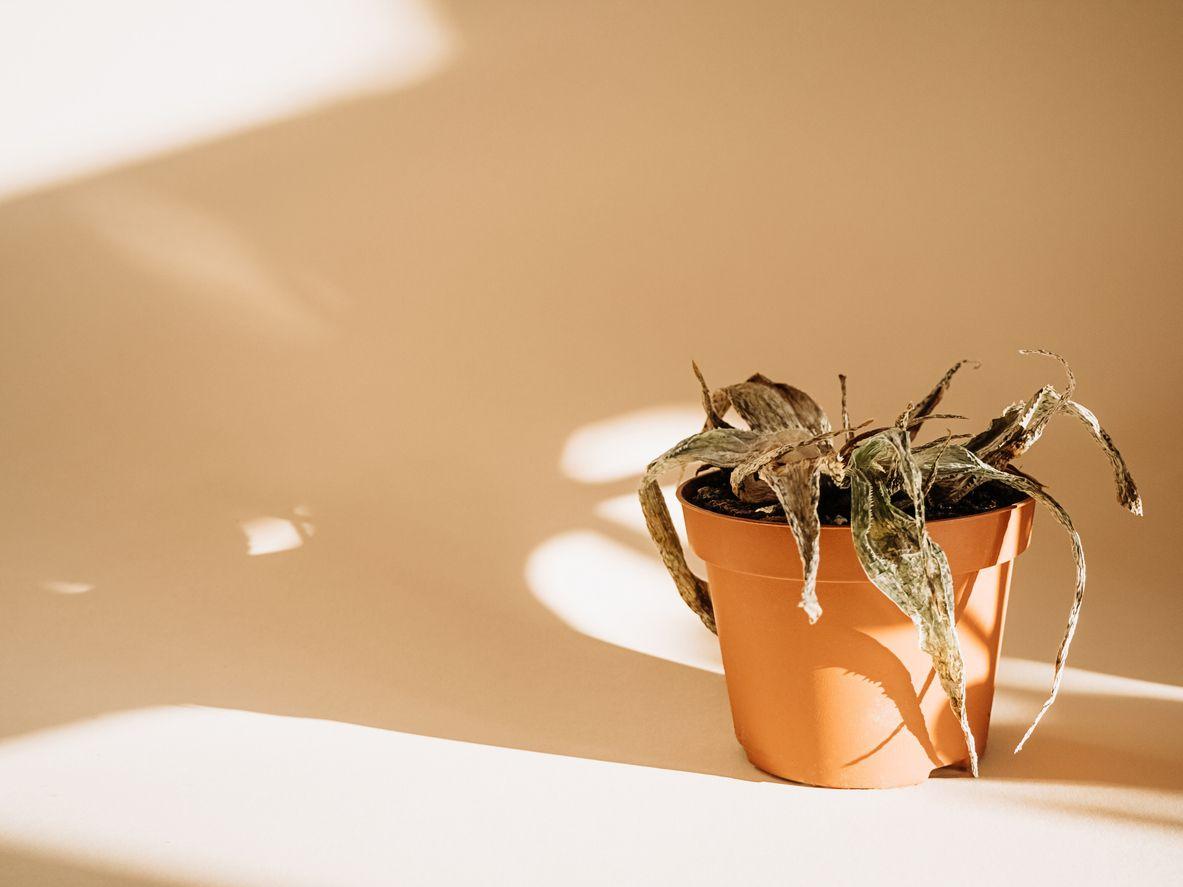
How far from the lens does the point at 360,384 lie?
2.26 meters

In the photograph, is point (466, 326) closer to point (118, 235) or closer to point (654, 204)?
point (654, 204)

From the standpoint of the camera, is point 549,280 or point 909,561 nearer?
point 909,561

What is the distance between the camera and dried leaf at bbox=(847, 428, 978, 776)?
108cm

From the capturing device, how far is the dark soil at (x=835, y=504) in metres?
1.21

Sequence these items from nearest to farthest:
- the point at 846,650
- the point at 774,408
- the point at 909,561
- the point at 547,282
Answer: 1. the point at 909,561
2. the point at 846,650
3. the point at 774,408
4. the point at 547,282

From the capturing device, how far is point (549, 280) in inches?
87.7

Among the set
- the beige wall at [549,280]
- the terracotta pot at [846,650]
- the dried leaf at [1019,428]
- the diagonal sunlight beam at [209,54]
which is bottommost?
the terracotta pot at [846,650]

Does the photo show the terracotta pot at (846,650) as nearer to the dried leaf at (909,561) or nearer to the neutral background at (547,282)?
the dried leaf at (909,561)

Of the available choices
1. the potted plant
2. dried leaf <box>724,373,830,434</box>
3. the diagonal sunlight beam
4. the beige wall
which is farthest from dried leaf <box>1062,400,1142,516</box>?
the diagonal sunlight beam

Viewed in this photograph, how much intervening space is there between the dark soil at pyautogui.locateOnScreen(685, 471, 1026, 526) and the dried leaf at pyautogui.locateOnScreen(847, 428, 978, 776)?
0.25 feet

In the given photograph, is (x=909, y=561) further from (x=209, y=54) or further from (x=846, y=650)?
(x=209, y=54)

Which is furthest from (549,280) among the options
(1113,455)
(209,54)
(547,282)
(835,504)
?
(1113,455)

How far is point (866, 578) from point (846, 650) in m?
0.09

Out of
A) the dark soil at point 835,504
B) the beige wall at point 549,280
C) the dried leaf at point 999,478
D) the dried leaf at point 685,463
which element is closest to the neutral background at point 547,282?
the beige wall at point 549,280
